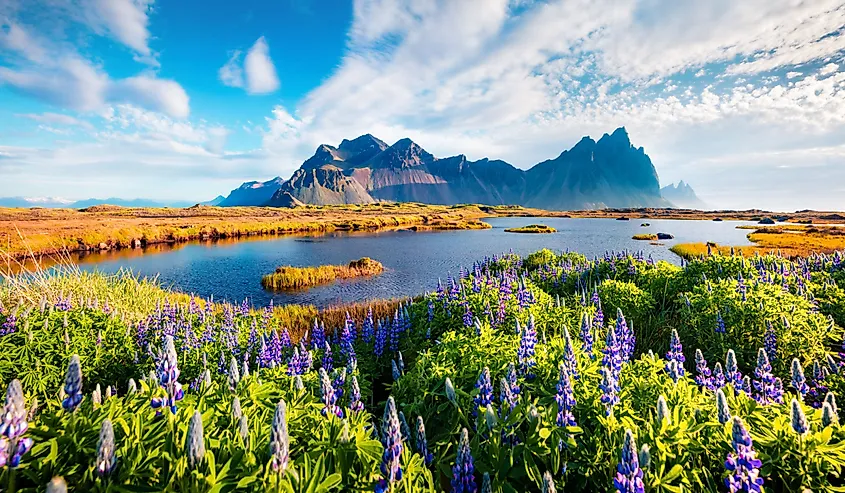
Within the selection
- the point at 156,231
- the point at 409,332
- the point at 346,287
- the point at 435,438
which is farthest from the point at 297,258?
the point at 435,438

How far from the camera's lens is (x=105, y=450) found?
81.9 inches

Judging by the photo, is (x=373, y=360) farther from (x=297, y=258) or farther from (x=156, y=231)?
(x=156, y=231)

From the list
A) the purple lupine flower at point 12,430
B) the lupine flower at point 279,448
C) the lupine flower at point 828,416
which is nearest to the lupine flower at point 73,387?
the purple lupine flower at point 12,430

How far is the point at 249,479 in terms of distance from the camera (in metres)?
2.16

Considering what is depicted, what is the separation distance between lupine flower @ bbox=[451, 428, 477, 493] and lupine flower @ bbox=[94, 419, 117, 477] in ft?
7.08

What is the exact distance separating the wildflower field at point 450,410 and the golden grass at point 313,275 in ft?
59.9

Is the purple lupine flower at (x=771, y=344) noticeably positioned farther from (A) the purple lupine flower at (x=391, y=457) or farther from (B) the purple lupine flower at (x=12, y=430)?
(B) the purple lupine flower at (x=12, y=430)

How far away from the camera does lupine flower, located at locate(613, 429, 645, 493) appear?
2.52 metres

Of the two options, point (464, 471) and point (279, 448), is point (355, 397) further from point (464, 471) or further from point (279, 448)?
point (279, 448)

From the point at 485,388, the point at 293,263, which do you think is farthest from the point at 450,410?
the point at 293,263

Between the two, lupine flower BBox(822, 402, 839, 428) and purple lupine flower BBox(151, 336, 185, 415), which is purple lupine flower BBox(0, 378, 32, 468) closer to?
purple lupine flower BBox(151, 336, 185, 415)

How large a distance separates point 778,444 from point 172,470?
4274 millimetres

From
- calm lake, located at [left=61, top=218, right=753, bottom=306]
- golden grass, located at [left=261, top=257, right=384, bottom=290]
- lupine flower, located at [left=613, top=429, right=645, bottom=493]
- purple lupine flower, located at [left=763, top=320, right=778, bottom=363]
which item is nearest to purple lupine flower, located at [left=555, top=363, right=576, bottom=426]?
lupine flower, located at [left=613, top=429, right=645, bottom=493]

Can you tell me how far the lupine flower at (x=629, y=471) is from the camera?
8.26 ft
